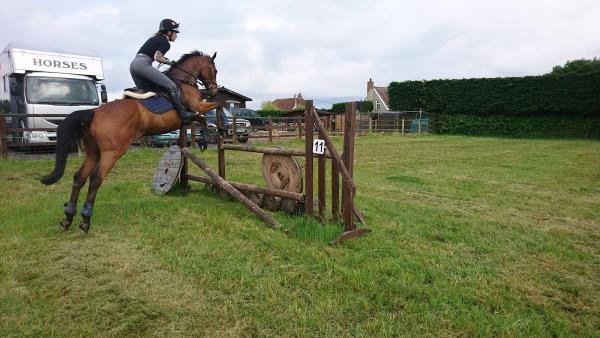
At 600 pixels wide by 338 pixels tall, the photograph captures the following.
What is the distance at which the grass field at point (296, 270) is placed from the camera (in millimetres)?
2806

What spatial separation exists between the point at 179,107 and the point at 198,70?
0.94 metres

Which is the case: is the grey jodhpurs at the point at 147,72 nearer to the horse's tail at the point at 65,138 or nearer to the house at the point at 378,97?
the horse's tail at the point at 65,138

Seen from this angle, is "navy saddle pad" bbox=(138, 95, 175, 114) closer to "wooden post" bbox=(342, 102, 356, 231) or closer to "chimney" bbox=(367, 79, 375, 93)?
"wooden post" bbox=(342, 102, 356, 231)

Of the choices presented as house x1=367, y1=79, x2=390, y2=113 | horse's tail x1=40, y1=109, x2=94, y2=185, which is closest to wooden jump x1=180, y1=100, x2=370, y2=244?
horse's tail x1=40, y1=109, x2=94, y2=185

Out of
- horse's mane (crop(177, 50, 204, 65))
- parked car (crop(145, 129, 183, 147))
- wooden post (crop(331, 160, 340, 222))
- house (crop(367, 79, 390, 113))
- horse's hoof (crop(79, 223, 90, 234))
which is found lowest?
horse's hoof (crop(79, 223, 90, 234))

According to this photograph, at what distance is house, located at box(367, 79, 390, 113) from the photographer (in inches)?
2199

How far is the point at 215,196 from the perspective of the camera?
6.70 meters

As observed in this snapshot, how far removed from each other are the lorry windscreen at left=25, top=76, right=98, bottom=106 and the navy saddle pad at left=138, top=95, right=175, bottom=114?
9.34 m

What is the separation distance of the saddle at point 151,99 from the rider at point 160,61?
116 millimetres

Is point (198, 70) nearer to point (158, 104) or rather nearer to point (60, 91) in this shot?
point (158, 104)

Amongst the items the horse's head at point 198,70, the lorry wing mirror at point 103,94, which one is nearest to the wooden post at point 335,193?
the horse's head at point 198,70

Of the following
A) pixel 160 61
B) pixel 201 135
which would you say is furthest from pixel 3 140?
pixel 160 61

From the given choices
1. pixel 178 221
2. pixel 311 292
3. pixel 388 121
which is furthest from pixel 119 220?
pixel 388 121

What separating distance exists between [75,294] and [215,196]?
3586 millimetres
